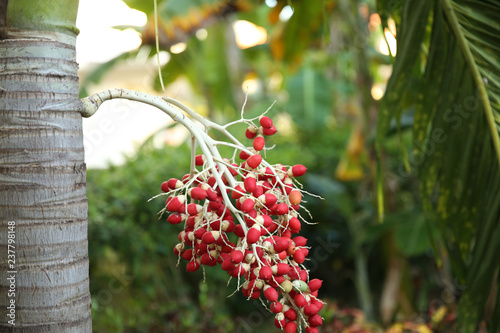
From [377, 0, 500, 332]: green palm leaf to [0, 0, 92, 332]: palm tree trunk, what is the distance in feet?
2.71

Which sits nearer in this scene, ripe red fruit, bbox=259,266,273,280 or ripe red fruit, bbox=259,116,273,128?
ripe red fruit, bbox=259,266,273,280

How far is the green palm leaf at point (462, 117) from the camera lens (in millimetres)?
1148

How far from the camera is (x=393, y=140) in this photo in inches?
167

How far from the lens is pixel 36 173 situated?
0.71 m

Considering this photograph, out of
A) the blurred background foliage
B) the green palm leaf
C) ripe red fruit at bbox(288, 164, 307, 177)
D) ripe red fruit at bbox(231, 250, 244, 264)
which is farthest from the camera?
the blurred background foliage

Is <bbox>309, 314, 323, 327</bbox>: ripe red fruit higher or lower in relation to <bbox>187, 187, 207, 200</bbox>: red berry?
lower

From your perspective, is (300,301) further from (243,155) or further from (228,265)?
(243,155)

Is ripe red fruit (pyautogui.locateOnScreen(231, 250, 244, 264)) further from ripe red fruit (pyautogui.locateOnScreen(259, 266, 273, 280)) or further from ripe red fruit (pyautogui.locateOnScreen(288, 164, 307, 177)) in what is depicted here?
ripe red fruit (pyautogui.locateOnScreen(288, 164, 307, 177))

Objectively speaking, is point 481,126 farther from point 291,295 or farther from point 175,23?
point 175,23

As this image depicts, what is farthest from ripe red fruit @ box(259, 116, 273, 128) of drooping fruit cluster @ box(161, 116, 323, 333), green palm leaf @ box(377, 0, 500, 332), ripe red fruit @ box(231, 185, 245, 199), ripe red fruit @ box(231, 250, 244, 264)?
green palm leaf @ box(377, 0, 500, 332)

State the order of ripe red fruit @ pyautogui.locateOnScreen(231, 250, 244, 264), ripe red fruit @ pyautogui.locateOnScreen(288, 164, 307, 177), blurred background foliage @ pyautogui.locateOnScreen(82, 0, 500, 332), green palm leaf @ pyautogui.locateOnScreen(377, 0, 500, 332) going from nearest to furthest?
ripe red fruit @ pyautogui.locateOnScreen(231, 250, 244, 264)
ripe red fruit @ pyautogui.locateOnScreen(288, 164, 307, 177)
green palm leaf @ pyautogui.locateOnScreen(377, 0, 500, 332)
blurred background foliage @ pyautogui.locateOnScreen(82, 0, 500, 332)

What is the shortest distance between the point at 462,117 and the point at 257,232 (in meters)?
0.77

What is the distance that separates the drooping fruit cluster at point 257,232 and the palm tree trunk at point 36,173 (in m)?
0.18

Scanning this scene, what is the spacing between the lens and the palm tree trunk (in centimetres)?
71
